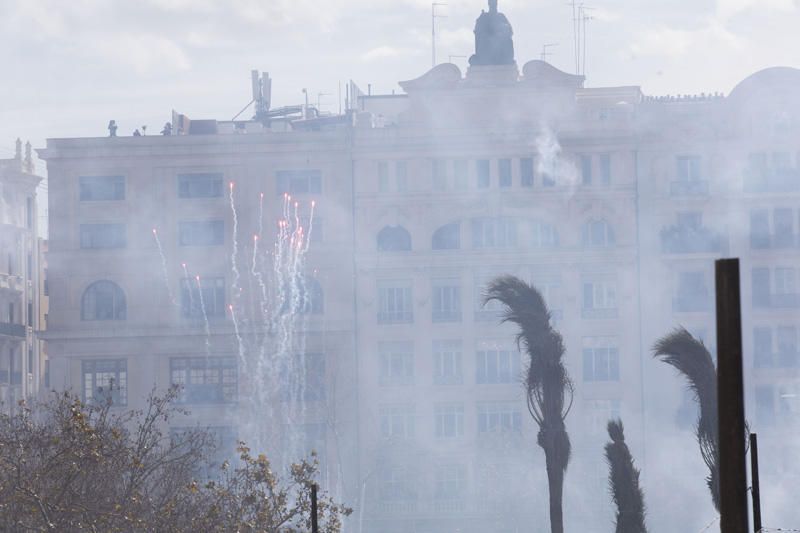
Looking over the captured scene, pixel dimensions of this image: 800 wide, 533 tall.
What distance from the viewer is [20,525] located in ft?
108

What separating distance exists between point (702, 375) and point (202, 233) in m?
56.1

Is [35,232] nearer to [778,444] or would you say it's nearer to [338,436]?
[338,436]

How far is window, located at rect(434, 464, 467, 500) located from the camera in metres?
81.2

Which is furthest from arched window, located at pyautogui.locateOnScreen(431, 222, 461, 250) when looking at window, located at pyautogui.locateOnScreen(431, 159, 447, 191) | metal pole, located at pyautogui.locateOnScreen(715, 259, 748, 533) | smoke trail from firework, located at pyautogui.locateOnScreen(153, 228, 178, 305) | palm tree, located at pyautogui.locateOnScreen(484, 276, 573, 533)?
metal pole, located at pyautogui.locateOnScreen(715, 259, 748, 533)

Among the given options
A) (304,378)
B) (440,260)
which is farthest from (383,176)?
(304,378)

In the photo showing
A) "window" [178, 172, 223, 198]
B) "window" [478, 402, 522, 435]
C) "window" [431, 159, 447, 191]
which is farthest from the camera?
"window" [178, 172, 223, 198]

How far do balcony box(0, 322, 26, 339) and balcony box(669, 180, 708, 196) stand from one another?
129 feet

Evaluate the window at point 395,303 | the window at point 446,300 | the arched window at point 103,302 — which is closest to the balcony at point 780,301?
the window at point 446,300

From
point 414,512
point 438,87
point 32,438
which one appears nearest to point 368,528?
point 414,512

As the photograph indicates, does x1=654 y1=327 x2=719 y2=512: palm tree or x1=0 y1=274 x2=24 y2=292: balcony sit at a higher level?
x1=0 y1=274 x2=24 y2=292: balcony

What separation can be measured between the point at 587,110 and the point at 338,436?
23548mm

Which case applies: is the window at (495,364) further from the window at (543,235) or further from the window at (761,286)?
the window at (761,286)

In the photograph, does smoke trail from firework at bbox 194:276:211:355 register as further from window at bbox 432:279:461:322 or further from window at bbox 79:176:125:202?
window at bbox 432:279:461:322

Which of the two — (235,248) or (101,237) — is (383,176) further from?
(101,237)
